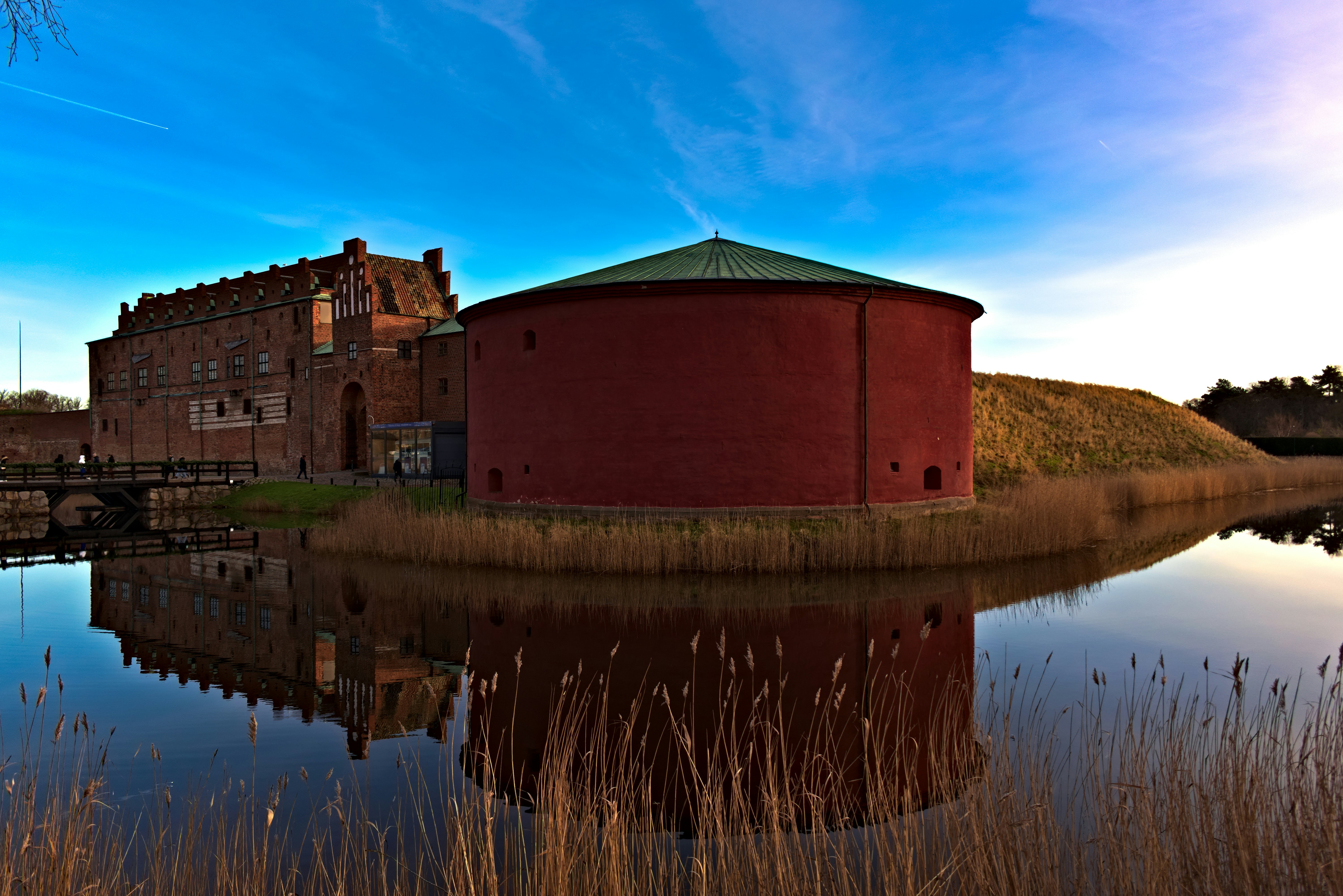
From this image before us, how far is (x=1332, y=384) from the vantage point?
53.7 m

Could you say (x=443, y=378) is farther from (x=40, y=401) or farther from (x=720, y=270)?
(x=40, y=401)

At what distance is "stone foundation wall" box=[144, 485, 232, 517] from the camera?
25.7 meters

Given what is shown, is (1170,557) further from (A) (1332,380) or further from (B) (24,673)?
(A) (1332,380)

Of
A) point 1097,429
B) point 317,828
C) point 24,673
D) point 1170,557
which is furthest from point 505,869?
point 1097,429

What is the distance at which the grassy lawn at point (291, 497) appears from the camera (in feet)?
75.2

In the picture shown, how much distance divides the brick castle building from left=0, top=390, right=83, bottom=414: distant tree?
41.0 metres

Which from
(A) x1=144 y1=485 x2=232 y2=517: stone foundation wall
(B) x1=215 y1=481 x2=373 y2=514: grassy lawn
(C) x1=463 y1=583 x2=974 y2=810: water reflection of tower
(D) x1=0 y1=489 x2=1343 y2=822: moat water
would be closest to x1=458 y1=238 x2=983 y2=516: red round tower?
(D) x1=0 y1=489 x2=1343 y2=822: moat water

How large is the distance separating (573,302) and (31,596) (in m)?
9.09

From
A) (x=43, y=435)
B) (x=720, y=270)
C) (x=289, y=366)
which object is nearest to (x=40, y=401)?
(x=43, y=435)

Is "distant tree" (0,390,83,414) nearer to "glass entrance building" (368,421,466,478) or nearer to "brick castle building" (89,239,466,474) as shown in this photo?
"brick castle building" (89,239,466,474)

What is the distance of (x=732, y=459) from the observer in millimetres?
13734

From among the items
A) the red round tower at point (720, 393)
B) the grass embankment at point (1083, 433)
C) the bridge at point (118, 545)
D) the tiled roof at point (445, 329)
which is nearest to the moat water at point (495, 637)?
the red round tower at point (720, 393)

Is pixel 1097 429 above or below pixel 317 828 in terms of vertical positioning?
above

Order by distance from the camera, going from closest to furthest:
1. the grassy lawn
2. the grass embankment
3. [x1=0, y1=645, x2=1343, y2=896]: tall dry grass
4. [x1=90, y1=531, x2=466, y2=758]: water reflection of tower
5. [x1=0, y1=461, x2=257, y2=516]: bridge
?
[x1=0, y1=645, x2=1343, y2=896]: tall dry grass → [x1=90, y1=531, x2=466, y2=758]: water reflection of tower → the grassy lawn → [x1=0, y1=461, x2=257, y2=516]: bridge → the grass embankment
